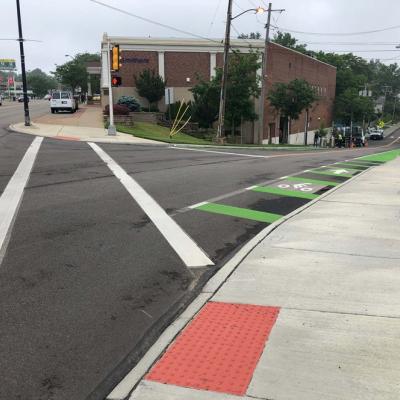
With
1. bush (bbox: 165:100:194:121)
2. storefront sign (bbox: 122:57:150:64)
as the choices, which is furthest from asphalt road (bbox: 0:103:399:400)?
storefront sign (bbox: 122:57:150:64)

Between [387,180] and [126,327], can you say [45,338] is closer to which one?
[126,327]

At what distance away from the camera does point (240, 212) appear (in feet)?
32.8

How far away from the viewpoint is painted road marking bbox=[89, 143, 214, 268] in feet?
22.3

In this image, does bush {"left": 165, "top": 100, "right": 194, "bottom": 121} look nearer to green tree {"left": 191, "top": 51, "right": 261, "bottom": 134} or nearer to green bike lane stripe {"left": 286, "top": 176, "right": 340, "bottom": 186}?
green tree {"left": 191, "top": 51, "right": 261, "bottom": 134}

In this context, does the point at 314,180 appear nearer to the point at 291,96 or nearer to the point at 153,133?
the point at 153,133

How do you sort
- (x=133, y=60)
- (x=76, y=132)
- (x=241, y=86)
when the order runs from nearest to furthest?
(x=76, y=132) → (x=241, y=86) → (x=133, y=60)

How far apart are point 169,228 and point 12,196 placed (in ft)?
12.7

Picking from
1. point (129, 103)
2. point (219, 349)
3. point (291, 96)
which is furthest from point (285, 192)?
point (291, 96)

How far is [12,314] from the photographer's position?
189 inches

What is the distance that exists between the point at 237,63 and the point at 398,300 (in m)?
37.6

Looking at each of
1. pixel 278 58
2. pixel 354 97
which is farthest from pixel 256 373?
pixel 354 97

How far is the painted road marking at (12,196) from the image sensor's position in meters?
7.62

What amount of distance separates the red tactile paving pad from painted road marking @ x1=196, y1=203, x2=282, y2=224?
4498 millimetres

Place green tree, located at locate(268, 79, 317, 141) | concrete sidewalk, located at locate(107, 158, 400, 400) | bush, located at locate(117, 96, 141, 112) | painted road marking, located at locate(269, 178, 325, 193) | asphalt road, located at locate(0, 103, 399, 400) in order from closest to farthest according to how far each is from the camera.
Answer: concrete sidewalk, located at locate(107, 158, 400, 400), asphalt road, located at locate(0, 103, 399, 400), painted road marking, located at locate(269, 178, 325, 193), bush, located at locate(117, 96, 141, 112), green tree, located at locate(268, 79, 317, 141)
